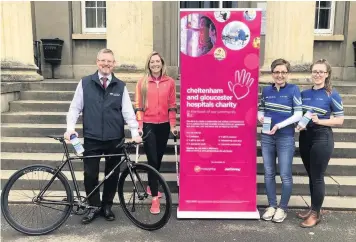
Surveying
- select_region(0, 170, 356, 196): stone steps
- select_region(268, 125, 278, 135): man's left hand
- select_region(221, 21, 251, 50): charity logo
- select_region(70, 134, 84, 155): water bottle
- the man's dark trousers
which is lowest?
select_region(0, 170, 356, 196): stone steps

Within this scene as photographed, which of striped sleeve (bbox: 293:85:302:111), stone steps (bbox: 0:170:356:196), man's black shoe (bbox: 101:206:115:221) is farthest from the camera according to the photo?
stone steps (bbox: 0:170:356:196)

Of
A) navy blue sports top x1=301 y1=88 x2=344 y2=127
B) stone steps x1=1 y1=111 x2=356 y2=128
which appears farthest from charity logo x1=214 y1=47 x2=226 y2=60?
stone steps x1=1 y1=111 x2=356 y2=128

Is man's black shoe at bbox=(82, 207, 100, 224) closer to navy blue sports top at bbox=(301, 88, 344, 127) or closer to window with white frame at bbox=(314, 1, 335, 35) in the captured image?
navy blue sports top at bbox=(301, 88, 344, 127)

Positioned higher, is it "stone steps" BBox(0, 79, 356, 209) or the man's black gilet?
the man's black gilet

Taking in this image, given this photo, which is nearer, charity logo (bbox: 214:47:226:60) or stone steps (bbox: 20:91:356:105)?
charity logo (bbox: 214:47:226:60)

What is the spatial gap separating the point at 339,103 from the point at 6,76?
6.15m

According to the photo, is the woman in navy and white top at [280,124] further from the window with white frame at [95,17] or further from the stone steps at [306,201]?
the window with white frame at [95,17]

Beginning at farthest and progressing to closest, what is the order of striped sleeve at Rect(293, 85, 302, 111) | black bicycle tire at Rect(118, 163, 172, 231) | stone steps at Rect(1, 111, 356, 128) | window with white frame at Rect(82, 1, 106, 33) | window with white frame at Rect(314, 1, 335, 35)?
window with white frame at Rect(82, 1, 106, 33), window with white frame at Rect(314, 1, 335, 35), stone steps at Rect(1, 111, 356, 128), striped sleeve at Rect(293, 85, 302, 111), black bicycle tire at Rect(118, 163, 172, 231)

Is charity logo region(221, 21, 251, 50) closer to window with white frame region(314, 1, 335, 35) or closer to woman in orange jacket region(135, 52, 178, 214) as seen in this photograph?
woman in orange jacket region(135, 52, 178, 214)

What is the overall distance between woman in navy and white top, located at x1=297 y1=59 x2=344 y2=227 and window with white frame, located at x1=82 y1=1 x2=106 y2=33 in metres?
7.73

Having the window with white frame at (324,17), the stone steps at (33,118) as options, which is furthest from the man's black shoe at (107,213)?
the window with white frame at (324,17)

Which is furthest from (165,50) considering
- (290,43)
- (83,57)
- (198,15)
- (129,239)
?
(129,239)

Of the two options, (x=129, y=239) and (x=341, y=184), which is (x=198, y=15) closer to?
(x=129, y=239)

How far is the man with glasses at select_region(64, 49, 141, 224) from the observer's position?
392cm
